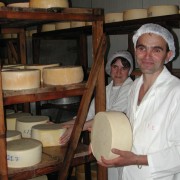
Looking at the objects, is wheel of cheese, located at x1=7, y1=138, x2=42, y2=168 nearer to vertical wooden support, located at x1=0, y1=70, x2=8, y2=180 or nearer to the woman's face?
vertical wooden support, located at x1=0, y1=70, x2=8, y2=180

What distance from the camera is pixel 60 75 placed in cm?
147

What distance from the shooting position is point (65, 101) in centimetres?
338

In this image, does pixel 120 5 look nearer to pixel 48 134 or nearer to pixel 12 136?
pixel 48 134

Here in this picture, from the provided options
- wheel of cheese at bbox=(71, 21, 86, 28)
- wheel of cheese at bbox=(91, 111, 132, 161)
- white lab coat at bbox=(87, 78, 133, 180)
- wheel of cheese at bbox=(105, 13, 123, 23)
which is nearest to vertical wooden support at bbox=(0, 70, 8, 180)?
wheel of cheese at bbox=(91, 111, 132, 161)

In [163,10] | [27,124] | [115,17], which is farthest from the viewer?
[115,17]

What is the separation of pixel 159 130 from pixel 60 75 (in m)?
0.58

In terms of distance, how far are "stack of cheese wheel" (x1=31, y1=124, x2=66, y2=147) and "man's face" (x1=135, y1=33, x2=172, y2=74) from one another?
24.8 inches

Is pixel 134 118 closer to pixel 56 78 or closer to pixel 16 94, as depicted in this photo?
pixel 56 78

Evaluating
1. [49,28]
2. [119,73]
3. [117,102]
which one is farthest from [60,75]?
[49,28]

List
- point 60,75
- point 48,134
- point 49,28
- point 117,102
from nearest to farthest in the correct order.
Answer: point 60,75 → point 48,134 → point 117,102 → point 49,28

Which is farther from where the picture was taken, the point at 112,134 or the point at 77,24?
the point at 77,24

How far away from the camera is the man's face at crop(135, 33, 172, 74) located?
1.38 meters

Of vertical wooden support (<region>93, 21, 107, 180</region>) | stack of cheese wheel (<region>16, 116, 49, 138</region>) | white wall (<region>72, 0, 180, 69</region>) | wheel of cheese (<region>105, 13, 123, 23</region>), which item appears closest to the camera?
vertical wooden support (<region>93, 21, 107, 180</region>)

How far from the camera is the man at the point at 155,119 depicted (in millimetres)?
1309
